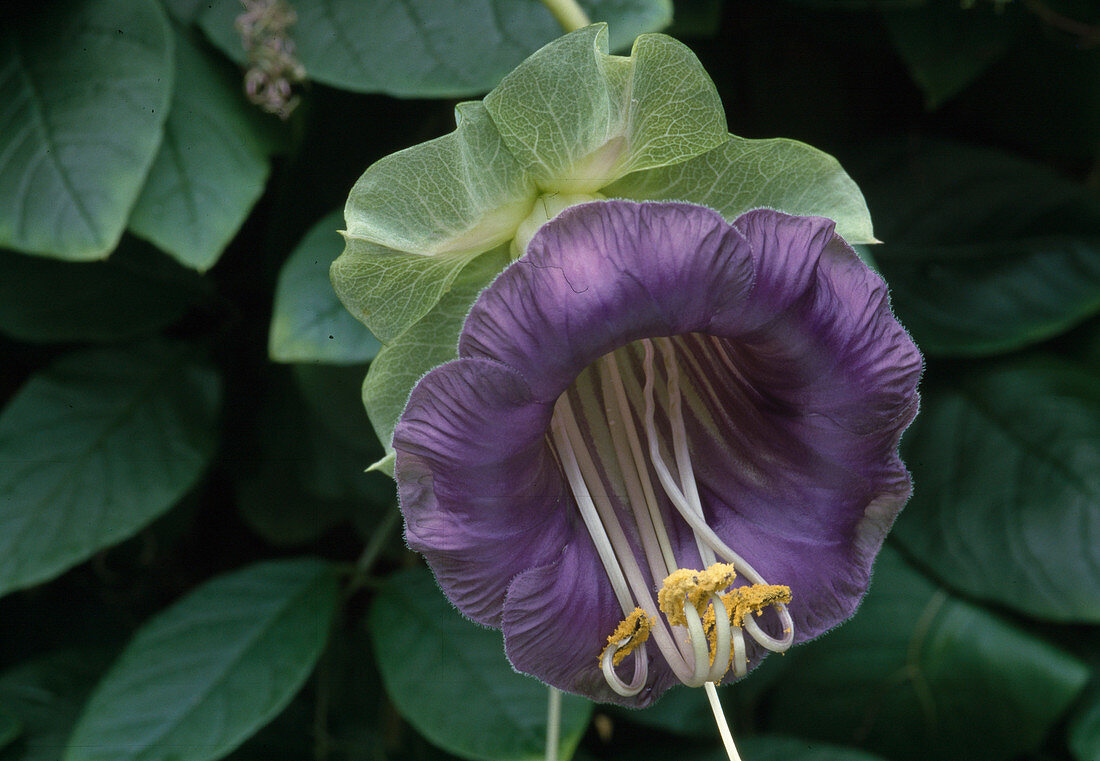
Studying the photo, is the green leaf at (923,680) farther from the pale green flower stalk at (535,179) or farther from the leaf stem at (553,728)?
the pale green flower stalk at (535,179)

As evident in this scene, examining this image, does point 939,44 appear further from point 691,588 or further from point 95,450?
point 95,450

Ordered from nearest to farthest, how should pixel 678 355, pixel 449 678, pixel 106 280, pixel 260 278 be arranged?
1. pixel 678 355
2. pixel 449 678
3. pixel 106 280
4. pixel 260 278

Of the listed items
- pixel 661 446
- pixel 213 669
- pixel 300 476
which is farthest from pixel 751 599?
pixel 300 476

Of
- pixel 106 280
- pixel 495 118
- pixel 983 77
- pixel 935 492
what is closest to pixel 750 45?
pixel 983 77

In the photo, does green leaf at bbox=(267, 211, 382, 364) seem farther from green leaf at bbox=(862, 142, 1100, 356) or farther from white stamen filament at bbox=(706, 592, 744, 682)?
green leaf at bbox=(862, 142, 1100, 356)

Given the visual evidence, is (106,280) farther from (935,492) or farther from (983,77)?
(983,77)

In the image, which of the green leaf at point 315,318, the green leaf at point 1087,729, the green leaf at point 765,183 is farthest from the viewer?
the green leaf at point 1087,729

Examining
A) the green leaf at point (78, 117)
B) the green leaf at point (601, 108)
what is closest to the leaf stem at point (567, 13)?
the green leaf at point (601, 108)
